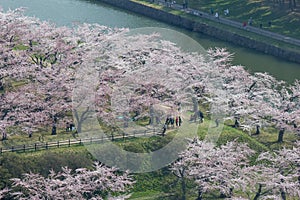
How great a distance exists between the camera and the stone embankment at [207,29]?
1836 inches

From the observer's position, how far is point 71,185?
24219 millimetres

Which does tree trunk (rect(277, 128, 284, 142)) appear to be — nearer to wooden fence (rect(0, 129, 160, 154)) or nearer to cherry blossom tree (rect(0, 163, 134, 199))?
wooden fence (rect(0, 129, 160, 154))

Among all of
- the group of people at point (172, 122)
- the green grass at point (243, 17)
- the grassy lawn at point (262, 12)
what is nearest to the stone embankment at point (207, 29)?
the green grass at point (243, 17)

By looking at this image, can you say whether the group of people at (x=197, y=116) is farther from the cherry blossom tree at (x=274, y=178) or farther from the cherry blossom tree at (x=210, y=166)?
the cherry blossom tree at (x=274, y=178)

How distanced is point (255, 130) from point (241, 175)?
24.6 feet

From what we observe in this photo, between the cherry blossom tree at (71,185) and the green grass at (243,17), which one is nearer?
the cherry blossom tree at (71,185)

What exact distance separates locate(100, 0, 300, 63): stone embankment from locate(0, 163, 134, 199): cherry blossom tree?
2424 cm

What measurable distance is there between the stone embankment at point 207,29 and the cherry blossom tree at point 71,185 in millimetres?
24235

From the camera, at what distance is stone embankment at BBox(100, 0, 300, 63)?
46.6 m

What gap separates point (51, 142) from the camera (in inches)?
1117

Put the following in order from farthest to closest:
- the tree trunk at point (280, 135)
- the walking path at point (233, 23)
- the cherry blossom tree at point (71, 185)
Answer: the walking path at point (233, 23), the tree trunk at point (280, 135), the cherry blossom tree at point (71, 185)

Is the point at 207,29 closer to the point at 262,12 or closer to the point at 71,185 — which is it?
the point at 262,12

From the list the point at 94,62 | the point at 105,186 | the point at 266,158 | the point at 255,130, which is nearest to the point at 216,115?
the point at 255,130

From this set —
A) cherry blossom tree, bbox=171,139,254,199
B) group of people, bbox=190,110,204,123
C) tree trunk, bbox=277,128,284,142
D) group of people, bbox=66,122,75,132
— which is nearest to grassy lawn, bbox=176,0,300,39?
tree trunk, bbox=277,128,284,142
